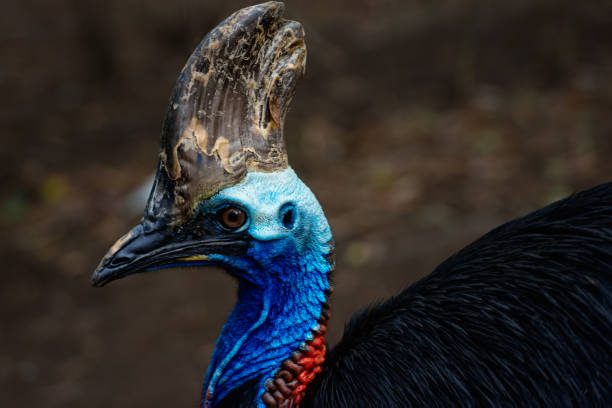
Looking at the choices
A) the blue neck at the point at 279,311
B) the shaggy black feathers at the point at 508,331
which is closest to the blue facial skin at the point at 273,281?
the blue neck at the point at 279,311

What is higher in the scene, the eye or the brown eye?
the brown eye

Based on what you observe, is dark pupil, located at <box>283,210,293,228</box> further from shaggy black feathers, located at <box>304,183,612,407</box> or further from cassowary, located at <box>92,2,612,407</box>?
shaggy black feathers, located at <box>304,183,612,407</box>

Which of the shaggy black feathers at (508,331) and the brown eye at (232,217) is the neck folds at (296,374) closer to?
the shaggy black feathers at (508,331)

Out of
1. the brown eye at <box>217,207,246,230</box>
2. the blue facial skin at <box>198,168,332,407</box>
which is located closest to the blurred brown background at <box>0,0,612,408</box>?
the blue facial skin at <box>198,168,332,407</box>

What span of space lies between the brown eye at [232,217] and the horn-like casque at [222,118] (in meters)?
0.07

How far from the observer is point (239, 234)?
183 centimetres

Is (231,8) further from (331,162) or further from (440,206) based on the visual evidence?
(440,206)

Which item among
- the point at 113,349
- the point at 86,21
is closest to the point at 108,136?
the point at 86,21

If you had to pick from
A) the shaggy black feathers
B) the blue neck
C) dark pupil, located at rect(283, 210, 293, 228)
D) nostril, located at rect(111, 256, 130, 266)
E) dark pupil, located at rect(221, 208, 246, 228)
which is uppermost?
nostril, located at rect(111, 256, 130, 266)

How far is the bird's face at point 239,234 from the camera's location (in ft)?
5.84

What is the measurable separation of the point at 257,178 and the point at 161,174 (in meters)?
0.25

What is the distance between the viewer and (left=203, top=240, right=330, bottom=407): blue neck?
1890mm

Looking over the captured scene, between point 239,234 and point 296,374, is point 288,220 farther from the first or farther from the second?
point 296,374

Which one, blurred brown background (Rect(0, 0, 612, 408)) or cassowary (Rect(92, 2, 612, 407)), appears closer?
cassowary (Rect(92, 2, 612, 407))
